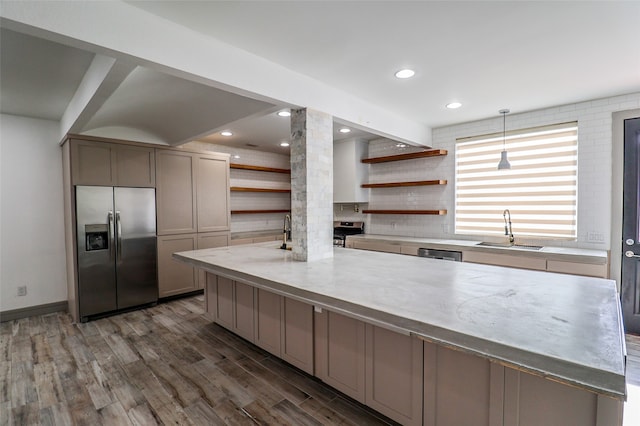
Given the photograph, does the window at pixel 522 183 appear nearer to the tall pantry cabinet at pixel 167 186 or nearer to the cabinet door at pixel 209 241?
the cabinet door at pixel 209 241

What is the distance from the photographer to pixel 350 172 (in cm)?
524

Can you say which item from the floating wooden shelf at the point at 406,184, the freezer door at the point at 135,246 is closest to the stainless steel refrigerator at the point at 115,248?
the freezer door at the point at 135,246

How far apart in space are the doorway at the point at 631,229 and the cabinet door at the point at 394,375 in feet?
10.4

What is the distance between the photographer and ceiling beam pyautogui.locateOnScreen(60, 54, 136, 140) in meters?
1.98

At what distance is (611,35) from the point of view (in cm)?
204

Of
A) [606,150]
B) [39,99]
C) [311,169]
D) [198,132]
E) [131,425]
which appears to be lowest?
[131,425]

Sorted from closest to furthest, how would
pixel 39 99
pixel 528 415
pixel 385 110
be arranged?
pixel 528 415
pixel 39 99
pixel 385 110

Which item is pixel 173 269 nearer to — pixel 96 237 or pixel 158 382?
pixel 96 237

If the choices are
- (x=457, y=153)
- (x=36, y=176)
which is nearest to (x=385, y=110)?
(x=457, y=153)

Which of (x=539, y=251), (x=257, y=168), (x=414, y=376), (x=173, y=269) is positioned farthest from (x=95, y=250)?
(x=539, y=251)

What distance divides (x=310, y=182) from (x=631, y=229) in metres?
3.52

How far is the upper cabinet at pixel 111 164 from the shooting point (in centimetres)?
355

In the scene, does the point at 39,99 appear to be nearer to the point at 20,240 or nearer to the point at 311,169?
the point at 20,240

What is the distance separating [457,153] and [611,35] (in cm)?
244
